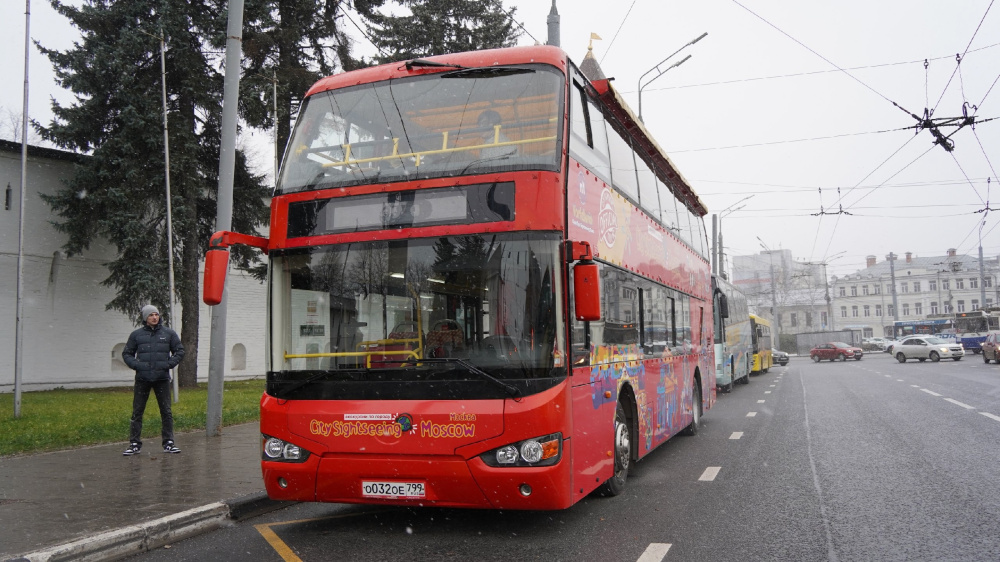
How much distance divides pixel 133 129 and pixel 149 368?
14692 mm

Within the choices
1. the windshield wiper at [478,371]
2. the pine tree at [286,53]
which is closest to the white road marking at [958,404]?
the windshield wiper at [478,371]

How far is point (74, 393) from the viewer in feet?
74.7

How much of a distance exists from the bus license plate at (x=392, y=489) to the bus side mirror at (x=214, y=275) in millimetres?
1817

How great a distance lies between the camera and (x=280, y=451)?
5809 mm

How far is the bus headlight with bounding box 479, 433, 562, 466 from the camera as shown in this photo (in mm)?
5258

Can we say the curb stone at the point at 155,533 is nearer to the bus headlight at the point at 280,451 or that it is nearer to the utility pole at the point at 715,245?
the bus headlight at the point at 280,451

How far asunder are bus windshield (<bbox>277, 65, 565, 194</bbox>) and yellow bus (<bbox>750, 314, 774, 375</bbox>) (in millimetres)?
27909

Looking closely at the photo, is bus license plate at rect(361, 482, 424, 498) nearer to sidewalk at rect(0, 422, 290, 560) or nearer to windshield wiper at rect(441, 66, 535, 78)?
sidewalk at rect(0, 422, 290, 560)

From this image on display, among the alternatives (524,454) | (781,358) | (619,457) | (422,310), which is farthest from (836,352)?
(422,310)

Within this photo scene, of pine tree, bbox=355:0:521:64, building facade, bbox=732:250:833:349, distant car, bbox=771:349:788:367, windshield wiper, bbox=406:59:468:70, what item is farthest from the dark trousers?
building facade, bbox=732:250:833:349

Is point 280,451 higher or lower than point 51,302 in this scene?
lower

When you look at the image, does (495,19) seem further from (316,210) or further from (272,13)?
(316,210)

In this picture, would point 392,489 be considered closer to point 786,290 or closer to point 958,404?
point 958,404

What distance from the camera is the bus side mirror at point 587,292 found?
17.7 feet
